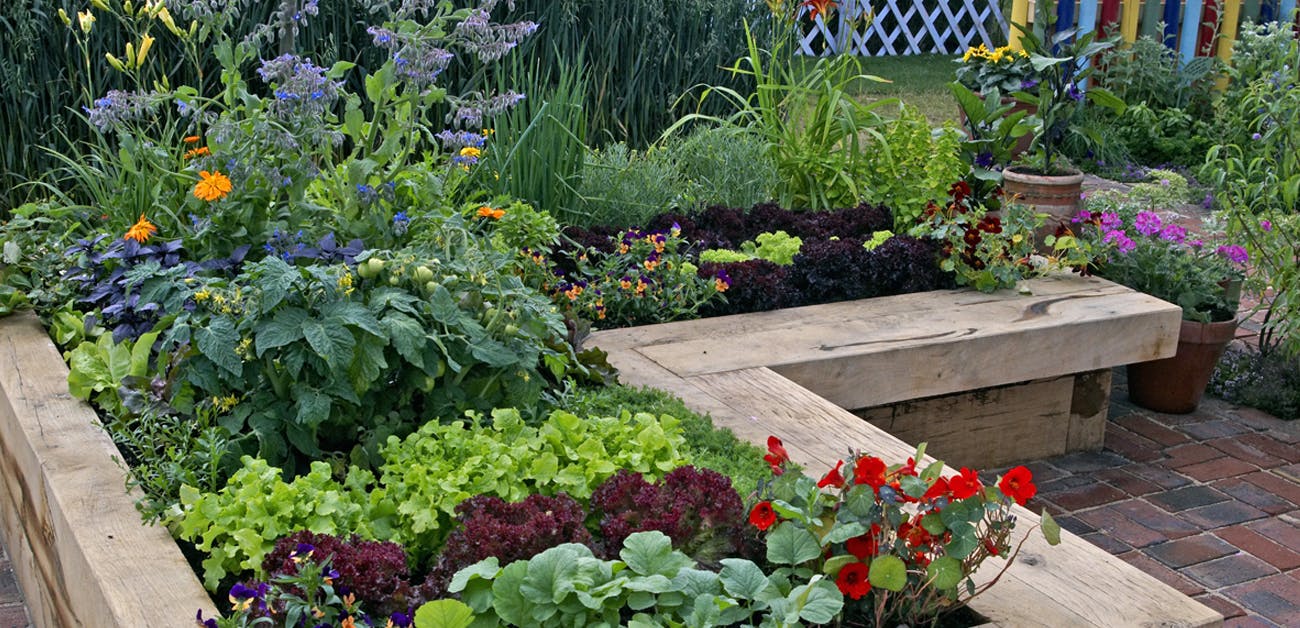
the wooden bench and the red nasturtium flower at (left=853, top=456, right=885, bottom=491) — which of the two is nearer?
the red nasturtium flower at (left=853, top=456, right=885, bottom=491)

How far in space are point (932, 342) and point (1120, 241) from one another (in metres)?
1.28

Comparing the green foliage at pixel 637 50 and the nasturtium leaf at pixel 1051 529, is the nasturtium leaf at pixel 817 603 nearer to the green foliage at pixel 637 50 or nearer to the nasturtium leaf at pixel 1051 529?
the nasturtium leaf at pixel 1051 529

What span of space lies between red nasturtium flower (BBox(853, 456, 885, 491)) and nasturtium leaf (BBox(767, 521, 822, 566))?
0.42 feet

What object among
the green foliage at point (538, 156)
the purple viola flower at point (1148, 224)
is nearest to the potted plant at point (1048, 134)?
the purple viola flower at point (1148, 224)

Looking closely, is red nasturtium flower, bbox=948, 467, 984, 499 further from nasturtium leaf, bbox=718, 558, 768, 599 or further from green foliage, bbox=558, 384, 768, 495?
green foliage, bbox=558, 384, 768, 495

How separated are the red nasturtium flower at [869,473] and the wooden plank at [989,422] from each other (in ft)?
5.76

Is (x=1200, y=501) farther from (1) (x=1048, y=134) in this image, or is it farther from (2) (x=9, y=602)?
(2) (x=9, y=602)

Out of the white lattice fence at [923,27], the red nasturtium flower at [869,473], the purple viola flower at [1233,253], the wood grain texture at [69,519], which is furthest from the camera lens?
the white lattice fence at [923,27]

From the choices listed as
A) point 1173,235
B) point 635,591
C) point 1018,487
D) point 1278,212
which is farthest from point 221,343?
point 1278,212

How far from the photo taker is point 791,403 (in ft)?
11.3

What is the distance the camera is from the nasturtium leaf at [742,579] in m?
2.12

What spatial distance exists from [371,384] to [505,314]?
0.34 m

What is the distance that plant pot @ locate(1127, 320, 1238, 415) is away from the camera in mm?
4531

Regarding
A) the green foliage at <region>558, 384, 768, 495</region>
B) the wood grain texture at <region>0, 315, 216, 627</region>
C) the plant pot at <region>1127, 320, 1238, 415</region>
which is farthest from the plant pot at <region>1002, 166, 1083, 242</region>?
the wood grain texture at <region>0, 315, 216, 627</region>
